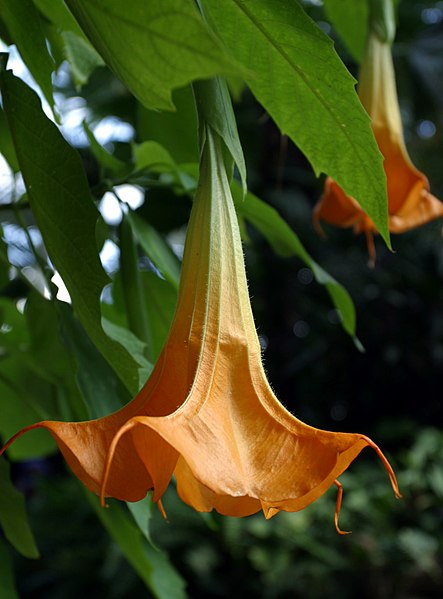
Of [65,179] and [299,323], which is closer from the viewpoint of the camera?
[65,179]

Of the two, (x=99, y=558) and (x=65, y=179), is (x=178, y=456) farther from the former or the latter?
(x=99, y=558)

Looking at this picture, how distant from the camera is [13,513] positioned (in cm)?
44

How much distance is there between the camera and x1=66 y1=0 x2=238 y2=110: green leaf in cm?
21

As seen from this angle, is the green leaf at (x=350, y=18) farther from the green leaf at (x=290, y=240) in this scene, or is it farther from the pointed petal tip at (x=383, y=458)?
the pointed petal tip at (x=383, y=458)

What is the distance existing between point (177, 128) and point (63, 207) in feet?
0.90

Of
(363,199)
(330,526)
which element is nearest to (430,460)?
(330,526)

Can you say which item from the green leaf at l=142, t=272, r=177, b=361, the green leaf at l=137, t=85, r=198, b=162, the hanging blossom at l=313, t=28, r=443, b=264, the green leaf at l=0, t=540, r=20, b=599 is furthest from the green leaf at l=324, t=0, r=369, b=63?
the green leaf at l=0, t=540, r=20, b=599

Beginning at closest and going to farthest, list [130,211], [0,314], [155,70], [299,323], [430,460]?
[155,70] < [130,211] < [0,314] < [430,460] < [299,323]

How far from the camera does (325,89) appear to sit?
0.31m

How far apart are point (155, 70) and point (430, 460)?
205cm

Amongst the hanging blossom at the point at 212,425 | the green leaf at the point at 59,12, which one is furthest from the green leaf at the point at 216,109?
the green leaf at the point at 59,12

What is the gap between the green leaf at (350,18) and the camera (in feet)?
1.87

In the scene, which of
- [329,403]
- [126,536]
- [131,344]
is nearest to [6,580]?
[126,536]

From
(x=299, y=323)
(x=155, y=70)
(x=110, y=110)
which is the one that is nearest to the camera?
(x=155, y=70)
